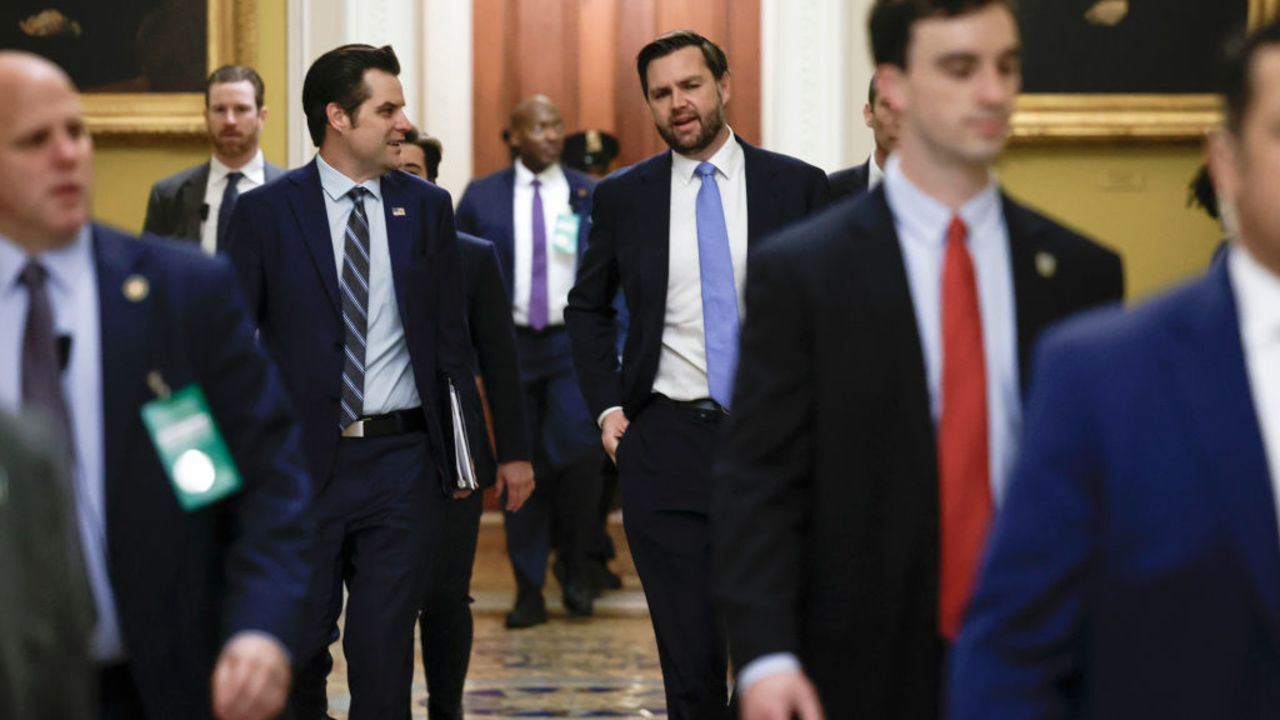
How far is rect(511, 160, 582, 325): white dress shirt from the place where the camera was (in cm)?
872

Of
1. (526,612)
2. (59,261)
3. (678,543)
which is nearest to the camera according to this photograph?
(59,261)

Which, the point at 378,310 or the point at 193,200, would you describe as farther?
the point at 193,200

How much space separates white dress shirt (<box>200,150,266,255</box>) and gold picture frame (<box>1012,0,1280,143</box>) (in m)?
3.20

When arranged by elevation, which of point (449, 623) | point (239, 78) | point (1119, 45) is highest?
point (1119, 45)

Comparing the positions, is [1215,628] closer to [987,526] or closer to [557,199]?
[987,526]

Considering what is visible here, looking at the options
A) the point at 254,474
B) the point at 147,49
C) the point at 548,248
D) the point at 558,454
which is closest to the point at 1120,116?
the point at 548,248

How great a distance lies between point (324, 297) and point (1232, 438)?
3.40 metres

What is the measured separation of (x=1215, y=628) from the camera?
2.14 meters

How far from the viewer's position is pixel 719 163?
5.17 metres

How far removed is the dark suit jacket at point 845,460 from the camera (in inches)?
117

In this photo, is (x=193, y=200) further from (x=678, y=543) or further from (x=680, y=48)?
(x=678, y=543)

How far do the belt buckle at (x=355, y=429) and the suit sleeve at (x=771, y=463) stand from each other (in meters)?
2.29

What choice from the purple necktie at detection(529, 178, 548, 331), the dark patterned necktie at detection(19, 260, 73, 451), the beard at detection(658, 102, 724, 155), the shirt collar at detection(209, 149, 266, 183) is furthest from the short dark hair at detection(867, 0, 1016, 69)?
the purple necktie at detection(529, 178, 548, 331)

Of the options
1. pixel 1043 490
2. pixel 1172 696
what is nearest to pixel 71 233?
pixel 1043 490
